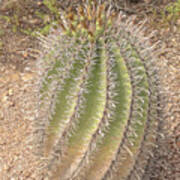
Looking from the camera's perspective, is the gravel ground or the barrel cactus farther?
the gravel ground

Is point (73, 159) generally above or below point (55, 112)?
below

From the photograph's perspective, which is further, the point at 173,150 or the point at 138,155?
the point at 173,150

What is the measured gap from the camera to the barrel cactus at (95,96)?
1.48 m

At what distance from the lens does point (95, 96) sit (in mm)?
1483

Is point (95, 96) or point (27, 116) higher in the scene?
point (95, 96)

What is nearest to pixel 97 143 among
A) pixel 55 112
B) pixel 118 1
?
pixel 55 112

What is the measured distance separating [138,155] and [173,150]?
2.44ft

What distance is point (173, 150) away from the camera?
2344 millimetres

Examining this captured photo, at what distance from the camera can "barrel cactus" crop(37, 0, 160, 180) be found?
148 cm

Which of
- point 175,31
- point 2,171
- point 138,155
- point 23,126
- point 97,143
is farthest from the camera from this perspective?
point 175,31

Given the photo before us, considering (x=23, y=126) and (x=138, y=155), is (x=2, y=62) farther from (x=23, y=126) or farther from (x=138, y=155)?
(x=138, y=155)

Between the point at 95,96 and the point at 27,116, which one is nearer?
the point at 95,96

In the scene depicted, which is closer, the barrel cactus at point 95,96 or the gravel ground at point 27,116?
the barrel cactus at point 95,96

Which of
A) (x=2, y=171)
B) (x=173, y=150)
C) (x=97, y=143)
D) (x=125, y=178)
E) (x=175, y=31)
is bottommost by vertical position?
(x=2, y=171)
